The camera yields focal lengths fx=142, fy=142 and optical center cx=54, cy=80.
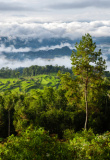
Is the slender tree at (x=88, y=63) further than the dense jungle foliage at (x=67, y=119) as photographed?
Yes

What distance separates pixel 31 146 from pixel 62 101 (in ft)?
123

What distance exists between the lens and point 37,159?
9.52m

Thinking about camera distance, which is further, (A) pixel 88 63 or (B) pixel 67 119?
(B) pixel 67 119

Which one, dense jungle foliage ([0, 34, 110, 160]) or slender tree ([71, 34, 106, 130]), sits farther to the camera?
slender tree ([71, 34, 106, 130])

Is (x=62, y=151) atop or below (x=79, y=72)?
below

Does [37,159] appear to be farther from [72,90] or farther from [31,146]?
[72,90]

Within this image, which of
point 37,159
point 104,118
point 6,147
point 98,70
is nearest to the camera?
point 37,159

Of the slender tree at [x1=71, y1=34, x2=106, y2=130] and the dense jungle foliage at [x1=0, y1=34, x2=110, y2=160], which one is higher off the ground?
the slender tree at [x1=71, y1=34, x2=106, y2=130]

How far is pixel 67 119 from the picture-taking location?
132ft

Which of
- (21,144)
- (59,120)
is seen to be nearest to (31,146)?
(21,144)

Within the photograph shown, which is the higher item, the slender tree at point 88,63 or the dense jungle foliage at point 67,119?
the slender tree at point 88,63

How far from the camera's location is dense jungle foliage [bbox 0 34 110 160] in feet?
34.9

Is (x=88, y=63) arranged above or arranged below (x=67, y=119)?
above

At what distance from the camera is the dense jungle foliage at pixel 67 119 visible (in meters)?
10.6
